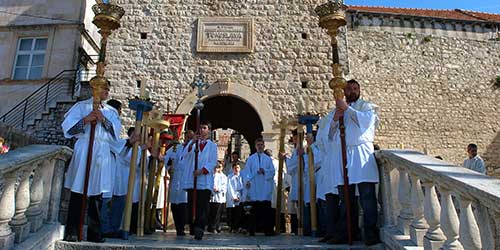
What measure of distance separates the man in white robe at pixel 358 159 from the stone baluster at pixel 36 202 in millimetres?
3006

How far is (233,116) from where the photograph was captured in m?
16.1

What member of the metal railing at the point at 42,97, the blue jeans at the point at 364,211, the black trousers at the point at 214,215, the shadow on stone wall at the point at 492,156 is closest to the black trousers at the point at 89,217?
the blue jeans at the point at 364,211

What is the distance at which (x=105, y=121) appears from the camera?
176 inches

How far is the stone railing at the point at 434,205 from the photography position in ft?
7.93

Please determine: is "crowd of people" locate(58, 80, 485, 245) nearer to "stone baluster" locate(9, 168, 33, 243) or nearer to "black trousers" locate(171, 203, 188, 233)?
"black trousers" locate(171, 203, 188, 233)

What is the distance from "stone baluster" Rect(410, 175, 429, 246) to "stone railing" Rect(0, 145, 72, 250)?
131 inches

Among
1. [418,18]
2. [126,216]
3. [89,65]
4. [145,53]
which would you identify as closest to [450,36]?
[418,18]

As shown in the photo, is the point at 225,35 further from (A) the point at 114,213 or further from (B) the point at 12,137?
(A) the point at 114,213

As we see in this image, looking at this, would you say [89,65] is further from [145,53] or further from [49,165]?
[49,165]

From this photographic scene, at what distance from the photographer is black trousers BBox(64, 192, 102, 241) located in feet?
13.3

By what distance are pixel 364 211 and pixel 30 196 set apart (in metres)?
3.45

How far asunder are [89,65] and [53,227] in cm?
1163

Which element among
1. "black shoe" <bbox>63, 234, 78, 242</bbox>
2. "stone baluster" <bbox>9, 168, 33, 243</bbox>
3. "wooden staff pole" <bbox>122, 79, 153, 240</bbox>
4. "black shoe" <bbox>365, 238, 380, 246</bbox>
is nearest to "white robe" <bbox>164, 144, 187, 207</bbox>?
"wooden staff pole" <bbox>122, 79, 153, 240</bbox>

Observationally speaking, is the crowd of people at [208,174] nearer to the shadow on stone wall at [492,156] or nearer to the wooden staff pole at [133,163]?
the wooden staff pole at [133,163]
